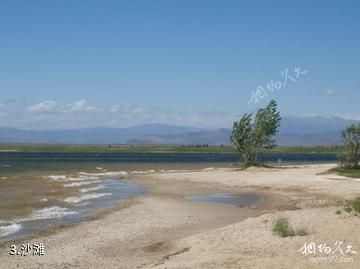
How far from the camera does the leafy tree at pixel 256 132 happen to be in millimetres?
73188

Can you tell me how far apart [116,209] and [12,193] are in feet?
52.0

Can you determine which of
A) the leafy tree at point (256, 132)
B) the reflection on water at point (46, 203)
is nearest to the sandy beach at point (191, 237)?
the reflection on water at point (46, 203)

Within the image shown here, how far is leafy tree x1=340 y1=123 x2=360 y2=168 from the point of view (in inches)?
2325

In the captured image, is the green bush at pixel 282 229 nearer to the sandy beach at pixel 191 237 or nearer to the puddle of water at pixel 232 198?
the sandy beach at pixel 191 237

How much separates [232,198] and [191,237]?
62.2 feet

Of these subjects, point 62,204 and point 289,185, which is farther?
point 289,185

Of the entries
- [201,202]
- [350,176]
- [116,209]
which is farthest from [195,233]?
[350,176]

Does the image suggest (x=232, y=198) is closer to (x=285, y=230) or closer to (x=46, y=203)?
(x=46, y=203)

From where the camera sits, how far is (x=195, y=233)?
2370 centimetres

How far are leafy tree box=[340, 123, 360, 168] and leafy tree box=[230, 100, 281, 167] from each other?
1415cm

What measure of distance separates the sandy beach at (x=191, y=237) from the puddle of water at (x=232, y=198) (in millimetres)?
1241

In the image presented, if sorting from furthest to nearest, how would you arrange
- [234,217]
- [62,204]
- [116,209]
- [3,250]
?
1. [62,204]
2. [116,209]
3. [234,217]
4. [3,250]

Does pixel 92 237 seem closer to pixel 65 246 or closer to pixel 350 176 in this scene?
pixel 65 246

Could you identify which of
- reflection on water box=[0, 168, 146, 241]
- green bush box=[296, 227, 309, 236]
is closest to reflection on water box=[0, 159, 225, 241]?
reflection on water box=[0, 168, 146, 241]
